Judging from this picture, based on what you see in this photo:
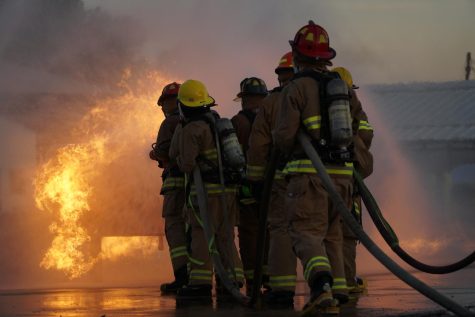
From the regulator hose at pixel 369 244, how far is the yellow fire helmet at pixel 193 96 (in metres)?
2.37

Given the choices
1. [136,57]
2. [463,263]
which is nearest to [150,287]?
[463,263]

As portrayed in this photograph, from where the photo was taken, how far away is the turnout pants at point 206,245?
940 cm

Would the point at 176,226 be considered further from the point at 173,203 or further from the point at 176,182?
the point at 176,182

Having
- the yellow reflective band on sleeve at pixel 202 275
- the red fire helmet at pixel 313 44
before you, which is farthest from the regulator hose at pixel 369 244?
the yellow reflective band on sleeve at pixel 202 275

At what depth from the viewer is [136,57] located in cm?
1642

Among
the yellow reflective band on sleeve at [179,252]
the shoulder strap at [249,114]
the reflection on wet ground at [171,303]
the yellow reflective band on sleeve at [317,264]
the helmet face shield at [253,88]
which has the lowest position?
the reflection on wet ground at [171,303]

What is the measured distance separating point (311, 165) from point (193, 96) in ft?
8.06

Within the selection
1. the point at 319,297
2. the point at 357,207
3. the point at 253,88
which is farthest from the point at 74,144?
the point at 319,297

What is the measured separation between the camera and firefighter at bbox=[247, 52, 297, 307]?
8211 millimetres

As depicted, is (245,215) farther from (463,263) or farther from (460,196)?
(460,196)

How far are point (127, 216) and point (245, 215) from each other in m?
6.00

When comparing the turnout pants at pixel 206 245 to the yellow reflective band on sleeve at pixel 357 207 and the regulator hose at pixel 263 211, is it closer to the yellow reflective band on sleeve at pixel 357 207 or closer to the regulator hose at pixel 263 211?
the yellow reflective band on sleeve at pixel 357 207

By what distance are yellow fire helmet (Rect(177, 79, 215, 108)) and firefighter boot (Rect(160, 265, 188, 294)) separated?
162cm

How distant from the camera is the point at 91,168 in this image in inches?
615
